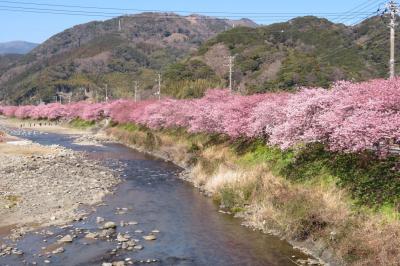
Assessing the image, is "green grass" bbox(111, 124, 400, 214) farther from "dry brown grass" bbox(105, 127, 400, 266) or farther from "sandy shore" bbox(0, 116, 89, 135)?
"sandy shore" bbox(0, 116, 89, 135)

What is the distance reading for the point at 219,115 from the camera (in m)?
45.4

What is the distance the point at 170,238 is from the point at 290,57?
109192 millimetres

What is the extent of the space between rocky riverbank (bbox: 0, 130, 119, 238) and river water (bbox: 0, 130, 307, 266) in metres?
1.60

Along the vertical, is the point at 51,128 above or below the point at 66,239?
below

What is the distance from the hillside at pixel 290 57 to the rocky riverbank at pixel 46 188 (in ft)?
181

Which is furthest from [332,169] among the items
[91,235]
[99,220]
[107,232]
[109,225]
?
[91,235]

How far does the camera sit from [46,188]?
108 ft

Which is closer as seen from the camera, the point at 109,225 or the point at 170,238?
the point at 170,238

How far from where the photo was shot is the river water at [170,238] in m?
18.9

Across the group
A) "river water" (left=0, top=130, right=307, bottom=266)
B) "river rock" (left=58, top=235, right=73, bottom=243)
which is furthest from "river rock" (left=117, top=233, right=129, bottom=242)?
"river rock" (left=58, top=235, right=73, bottom=243)

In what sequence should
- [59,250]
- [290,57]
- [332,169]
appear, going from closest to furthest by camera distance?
[59,250] < [332,169] < [290,57]

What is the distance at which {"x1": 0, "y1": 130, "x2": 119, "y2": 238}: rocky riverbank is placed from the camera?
25266 mm

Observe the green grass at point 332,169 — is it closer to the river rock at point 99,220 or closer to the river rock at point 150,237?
the river rock at point 150,237

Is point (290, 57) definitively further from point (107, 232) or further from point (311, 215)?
point (107, 232)
